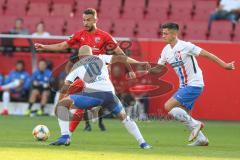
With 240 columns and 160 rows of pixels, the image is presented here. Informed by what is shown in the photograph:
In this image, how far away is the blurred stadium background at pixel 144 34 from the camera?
68.6 feet

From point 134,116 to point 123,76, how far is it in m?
1.27

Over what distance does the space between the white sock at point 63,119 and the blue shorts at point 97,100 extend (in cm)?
26

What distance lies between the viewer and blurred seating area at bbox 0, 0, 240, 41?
22.6 meters

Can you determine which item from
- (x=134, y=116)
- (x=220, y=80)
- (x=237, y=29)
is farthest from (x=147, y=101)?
(x=237, y=29)

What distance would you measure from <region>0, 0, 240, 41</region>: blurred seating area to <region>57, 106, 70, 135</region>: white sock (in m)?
10.3

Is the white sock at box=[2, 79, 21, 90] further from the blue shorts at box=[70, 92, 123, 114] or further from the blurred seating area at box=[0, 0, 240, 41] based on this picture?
the blue shorts at box=[70, 92, 123, 114]

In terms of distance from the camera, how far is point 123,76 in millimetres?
20922

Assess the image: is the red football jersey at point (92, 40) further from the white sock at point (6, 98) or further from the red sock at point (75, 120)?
the white sock at point (6, 98)

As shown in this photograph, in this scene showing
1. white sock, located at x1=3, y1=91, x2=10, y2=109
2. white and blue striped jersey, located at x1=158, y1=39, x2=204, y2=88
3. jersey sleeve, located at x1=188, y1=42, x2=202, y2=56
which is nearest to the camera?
jersey sleeve, located at x1=188, y1=42, x2=202, y2=56

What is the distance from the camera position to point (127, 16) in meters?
23.6

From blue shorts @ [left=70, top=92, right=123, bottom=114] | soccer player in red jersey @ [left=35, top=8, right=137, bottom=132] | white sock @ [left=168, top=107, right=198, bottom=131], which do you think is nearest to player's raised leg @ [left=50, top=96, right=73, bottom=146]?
blue shorts @ [left=70, top=92, right=123, bottom=114]

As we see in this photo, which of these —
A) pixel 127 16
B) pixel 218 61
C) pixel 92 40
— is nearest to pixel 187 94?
pixel 218 61

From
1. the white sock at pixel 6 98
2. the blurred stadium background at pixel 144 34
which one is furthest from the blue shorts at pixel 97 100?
the white sock at pixel 6 98

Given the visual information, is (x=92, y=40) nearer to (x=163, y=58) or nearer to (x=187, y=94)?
(x=163, y=58)
